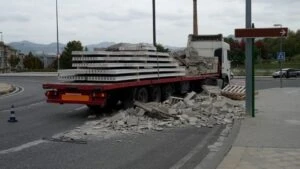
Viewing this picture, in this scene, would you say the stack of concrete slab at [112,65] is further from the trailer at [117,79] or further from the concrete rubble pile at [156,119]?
the concrete rubble pile at [156,119]

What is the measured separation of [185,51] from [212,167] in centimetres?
1813

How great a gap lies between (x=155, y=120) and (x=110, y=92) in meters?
2.30

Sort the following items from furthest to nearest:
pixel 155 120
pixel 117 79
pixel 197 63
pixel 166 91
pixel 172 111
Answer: pixel 197 63 → pixel 166 91 → pixel 117 79 → pixel 172 111 → pixel 155 120

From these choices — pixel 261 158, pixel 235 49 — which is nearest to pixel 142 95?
pixel 261 158

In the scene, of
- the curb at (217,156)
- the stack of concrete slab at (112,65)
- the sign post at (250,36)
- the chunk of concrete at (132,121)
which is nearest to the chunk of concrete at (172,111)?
the chunk of concrete at (132,121)

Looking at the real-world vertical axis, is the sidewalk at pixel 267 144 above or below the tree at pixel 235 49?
below

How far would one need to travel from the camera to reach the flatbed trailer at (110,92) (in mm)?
14344

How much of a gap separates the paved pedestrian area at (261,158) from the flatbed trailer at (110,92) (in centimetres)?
614

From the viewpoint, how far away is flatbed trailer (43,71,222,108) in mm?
14344

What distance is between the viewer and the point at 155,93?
17922mm

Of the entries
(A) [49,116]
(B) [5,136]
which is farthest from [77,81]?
(B) [5,136]

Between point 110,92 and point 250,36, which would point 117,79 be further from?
point 250,36

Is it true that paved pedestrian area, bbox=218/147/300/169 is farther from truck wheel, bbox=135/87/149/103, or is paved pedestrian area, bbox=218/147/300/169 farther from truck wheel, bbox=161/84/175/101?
truck wheel, bbox=161/84/175/101

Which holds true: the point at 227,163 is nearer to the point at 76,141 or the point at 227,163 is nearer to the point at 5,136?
the point at 76,141
